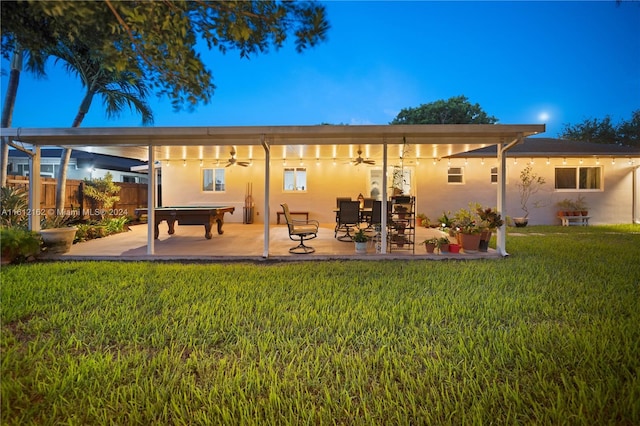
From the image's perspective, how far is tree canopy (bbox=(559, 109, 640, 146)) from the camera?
2311 centimetres

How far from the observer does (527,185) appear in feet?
39.1

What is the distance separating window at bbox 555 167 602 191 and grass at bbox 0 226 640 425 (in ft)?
28.2

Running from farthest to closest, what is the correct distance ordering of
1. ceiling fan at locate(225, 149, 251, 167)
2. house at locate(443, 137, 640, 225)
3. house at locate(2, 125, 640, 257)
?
house at locate(443, 137, 640, 225) → house at locate(2, 125, 640, 257) → ceiling fan at locate(225, 149, 251, 167)

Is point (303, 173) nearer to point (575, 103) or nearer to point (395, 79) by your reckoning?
point (395, 79)

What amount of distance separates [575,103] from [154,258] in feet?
269

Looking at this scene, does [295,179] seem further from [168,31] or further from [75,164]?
[75,164]

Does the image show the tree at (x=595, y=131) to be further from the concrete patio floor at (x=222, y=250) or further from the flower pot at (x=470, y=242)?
the flower pot at (x=470, y=242)

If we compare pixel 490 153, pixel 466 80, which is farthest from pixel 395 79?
pixel 490 153

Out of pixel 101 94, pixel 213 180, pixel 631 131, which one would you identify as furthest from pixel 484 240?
→ pixel 631 131

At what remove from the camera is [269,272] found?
5301 mm

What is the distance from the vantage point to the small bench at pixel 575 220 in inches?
460

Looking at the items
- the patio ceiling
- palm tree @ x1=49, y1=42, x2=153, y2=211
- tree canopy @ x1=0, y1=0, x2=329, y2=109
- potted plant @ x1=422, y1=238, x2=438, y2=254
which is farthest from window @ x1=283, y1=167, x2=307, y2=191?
tree canopy @ x1=0, y1=0, x2=329, y2=109

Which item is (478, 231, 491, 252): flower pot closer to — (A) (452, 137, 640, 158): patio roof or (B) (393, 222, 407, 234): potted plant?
(B) (393, 222, 407, 234): potted plant

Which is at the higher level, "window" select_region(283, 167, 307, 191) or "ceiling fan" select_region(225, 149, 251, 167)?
"ceiling fan" select_region(225, 149, 251, 167)
